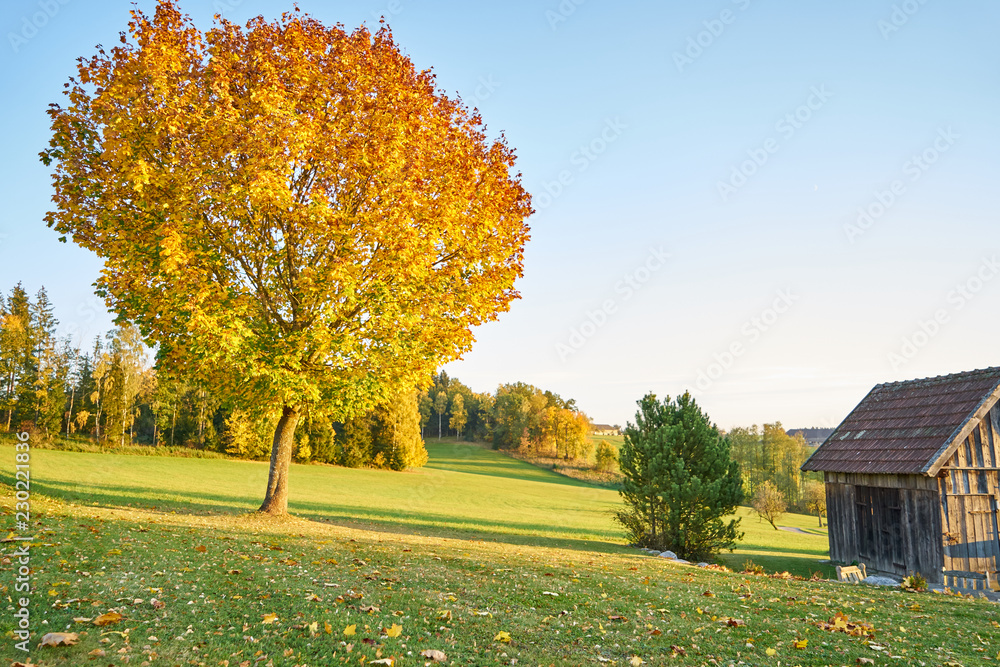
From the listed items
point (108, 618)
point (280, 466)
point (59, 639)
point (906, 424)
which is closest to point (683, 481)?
point (906, 424)

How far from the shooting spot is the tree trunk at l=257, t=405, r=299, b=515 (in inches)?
684

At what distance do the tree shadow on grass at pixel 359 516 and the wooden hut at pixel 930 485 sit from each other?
9096 millimetres

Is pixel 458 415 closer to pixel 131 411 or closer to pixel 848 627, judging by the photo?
pixel 131 411

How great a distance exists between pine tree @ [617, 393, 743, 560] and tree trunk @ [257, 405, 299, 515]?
41.3ft

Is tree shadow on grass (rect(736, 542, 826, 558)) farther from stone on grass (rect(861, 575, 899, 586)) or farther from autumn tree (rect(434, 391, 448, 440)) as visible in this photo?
autumn tree (rect(434, 391, 448, 440))

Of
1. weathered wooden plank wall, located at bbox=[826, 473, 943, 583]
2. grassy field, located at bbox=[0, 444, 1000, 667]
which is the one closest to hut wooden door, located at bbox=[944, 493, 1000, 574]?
weathered wooden plank wall, located at bbox=[826, 473, 943, 583]

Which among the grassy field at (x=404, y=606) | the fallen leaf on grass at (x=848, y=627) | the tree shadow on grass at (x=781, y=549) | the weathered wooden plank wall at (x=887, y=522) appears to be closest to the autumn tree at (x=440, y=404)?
the tree shadow on grass at (x=781, y=549)

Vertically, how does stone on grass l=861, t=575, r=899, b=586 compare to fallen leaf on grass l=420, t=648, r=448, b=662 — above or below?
below

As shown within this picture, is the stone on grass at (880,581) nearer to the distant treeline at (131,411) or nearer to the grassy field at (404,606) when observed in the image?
the grassy field at (404,606)

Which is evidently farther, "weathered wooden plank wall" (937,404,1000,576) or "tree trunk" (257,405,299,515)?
"weathered wooden plank wall" (937,404,1000,576)

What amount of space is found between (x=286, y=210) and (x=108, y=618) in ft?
35.9

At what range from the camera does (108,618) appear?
5453 millimetres

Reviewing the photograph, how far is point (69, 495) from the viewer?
2111 centimetres

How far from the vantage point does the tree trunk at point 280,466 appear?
17375 mm
